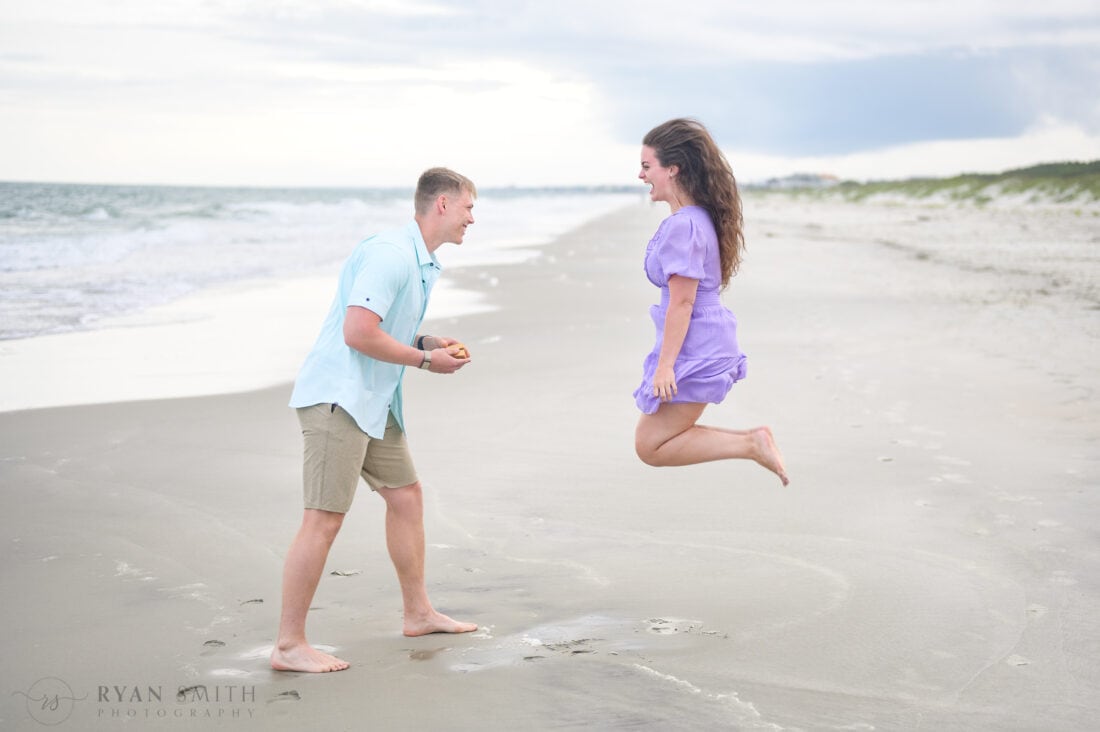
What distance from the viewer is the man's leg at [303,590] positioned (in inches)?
138

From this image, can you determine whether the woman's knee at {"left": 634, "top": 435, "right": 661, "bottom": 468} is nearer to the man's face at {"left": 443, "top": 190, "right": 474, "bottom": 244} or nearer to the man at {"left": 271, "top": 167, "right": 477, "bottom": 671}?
the man at {"left": 271, "top": 167, "right": 477, "bottom": 671}

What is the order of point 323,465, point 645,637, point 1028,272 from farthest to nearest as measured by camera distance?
point 1028,272, point 645,637, point 323,465

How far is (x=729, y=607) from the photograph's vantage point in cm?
405

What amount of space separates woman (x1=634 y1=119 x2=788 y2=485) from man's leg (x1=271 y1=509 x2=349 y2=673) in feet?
4.45

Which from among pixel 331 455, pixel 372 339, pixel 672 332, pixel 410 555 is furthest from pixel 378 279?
pixel 672 332

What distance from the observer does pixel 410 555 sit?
12.8 ft

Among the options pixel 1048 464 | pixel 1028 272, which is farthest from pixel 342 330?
pixel 1028 272

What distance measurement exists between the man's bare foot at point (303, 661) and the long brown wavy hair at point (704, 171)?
208 cm

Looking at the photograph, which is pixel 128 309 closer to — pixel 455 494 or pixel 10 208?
pixel 455 494

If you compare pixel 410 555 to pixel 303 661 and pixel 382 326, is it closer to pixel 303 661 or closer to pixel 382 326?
pixel 303 661

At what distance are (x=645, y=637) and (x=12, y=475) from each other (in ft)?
12.8

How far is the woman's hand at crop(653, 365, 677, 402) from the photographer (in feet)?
13.4

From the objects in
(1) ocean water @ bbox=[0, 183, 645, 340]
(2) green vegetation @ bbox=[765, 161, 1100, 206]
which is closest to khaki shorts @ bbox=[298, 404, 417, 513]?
(1) ocean water @ bbox=[0, 183, 645, 340]

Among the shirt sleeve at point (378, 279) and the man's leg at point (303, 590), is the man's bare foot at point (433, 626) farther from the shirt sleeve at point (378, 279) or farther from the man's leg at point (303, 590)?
the shirt sleeve at point (378, 279)
